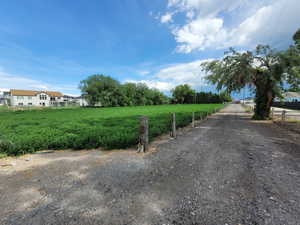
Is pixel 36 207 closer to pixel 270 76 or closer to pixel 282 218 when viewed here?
pixel 282 218

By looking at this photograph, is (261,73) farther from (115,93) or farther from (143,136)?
(115,93)

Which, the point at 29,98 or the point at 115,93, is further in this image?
the point at 29,98

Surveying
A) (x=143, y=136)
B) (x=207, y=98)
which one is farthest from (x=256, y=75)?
(x=207, y=98)

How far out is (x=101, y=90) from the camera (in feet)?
144

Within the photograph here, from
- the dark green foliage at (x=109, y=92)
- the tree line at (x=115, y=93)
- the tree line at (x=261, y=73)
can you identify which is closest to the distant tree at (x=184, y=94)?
the tree line at (x=115, y=93)

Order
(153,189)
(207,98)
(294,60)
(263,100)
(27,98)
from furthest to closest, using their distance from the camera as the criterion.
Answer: (207,98) < (27,98) < (263,100) < (294,60) < (153,189)

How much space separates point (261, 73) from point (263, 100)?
241 centimetres

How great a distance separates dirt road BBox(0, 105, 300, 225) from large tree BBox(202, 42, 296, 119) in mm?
8489

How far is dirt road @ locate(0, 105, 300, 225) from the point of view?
5.50 ft

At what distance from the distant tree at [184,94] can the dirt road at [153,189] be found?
71.4m

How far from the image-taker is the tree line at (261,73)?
8.84m

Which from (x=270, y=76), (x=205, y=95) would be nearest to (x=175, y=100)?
(x=205, y=95)

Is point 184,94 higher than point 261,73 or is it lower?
higher

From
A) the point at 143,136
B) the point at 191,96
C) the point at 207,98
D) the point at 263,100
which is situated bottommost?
the point at 143,136
